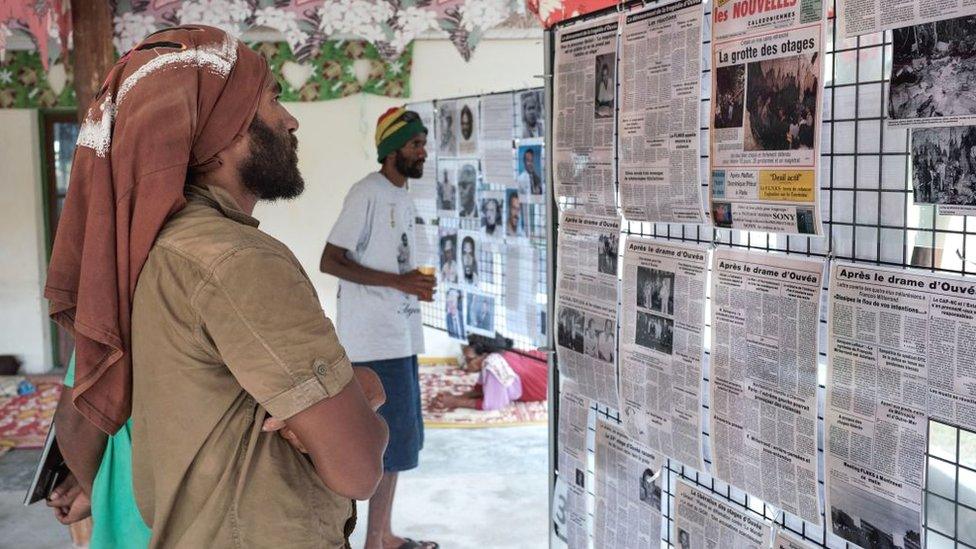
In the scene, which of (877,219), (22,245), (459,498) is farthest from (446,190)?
(22,245)

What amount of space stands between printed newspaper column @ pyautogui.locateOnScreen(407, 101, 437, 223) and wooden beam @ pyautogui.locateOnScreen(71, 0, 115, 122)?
1527 mm

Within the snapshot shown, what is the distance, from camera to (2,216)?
8.23 metres

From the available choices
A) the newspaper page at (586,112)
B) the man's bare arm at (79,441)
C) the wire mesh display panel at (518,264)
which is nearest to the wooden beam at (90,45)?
the wire mesh display panel at (518,264)

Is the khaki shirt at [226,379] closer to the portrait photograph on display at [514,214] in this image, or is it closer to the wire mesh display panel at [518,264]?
the wire mesh display panel at [518,264]

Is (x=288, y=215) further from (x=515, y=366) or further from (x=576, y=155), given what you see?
(x=576, y=155)

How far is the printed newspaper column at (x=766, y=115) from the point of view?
140cm

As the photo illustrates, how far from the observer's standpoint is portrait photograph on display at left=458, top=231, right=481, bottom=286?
459cm

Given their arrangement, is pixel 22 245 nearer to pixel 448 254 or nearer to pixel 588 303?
pixel 448 254

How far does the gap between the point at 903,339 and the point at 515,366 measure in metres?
5.65

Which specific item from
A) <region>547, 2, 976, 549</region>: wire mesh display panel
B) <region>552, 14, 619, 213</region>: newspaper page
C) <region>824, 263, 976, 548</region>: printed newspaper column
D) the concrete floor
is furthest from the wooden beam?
<region>824, 263, 976, 548</region>: printed newspaper column

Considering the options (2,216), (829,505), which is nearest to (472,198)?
(829,505)

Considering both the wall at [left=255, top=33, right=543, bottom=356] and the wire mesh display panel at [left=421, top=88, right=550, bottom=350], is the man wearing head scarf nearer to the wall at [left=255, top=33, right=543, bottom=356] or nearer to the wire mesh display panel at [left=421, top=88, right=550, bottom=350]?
the wire mesh display panel at [left=421, top=88, right=550, bottom=350]

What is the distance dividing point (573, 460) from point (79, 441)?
3.50 ft

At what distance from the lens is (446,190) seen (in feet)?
16.0
